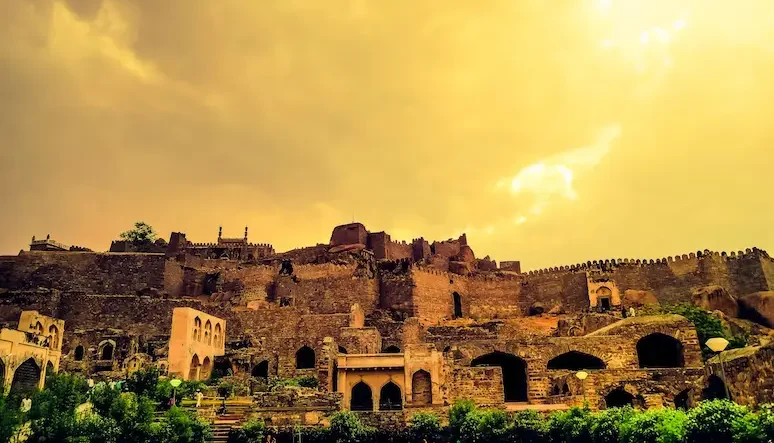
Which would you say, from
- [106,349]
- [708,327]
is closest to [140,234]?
[106,349]

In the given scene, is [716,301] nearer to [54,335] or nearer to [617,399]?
[617,399]

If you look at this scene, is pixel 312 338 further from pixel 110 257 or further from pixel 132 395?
pixel 110 257

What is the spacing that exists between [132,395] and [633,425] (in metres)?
18.0

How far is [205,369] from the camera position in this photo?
108 ft

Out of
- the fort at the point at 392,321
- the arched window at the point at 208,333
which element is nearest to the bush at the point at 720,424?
the fort at the point at 392,321

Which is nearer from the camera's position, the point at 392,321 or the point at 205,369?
the point at 205,369

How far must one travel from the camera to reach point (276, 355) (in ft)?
110

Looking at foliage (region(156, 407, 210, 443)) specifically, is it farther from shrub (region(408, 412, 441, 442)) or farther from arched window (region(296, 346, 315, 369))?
arched window (region(296, 346, 315, 369))

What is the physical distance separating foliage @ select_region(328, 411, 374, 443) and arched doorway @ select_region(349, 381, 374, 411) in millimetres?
3746

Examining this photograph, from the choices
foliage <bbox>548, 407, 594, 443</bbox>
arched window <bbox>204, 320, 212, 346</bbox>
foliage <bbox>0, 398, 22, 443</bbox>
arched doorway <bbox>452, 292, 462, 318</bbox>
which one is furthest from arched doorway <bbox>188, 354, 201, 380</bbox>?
arched doorway <bbox>452, 292, 462, 318</bbox>

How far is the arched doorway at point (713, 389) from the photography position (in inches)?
840

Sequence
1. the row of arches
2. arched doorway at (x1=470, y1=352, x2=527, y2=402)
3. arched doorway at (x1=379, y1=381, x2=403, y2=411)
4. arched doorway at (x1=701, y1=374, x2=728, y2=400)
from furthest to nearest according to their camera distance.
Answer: the row of arches
arched doorway at (x1=470, y1=352, x2=527, y2=402)
arched doorway at (x1=379, y1=381, x2=403, y2=411)
arched doorway at (x1=701, y1=374, x2=728, y2=400)

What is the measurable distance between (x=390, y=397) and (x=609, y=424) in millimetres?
10937

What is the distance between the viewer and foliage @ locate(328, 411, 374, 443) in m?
24.9
